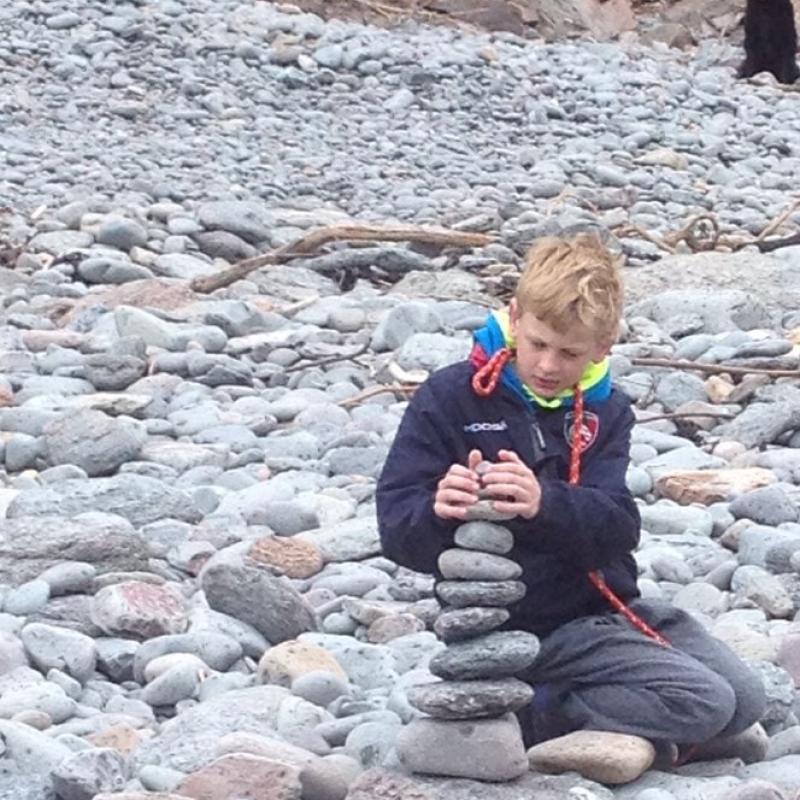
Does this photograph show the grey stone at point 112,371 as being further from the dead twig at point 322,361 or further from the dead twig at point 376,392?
the dead twig at point 376,392

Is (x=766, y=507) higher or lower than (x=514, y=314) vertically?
lower

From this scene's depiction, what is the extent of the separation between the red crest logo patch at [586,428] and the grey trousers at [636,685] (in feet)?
1.21

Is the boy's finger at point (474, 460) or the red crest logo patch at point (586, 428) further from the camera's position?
the red crest logo patch at point (586, 428)

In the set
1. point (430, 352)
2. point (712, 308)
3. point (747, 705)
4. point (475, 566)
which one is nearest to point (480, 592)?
point (475, 566)

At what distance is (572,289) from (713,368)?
4.04m

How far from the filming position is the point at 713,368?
760 cm

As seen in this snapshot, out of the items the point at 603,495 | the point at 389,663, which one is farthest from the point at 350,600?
the point at 603,495

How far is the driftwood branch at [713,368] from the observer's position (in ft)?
24.5

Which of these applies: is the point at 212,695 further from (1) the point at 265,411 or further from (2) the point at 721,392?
(2) the point at 721,392

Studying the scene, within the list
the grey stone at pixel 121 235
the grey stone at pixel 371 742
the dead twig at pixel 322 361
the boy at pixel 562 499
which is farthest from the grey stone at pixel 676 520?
the grey stone at pixel 121 235

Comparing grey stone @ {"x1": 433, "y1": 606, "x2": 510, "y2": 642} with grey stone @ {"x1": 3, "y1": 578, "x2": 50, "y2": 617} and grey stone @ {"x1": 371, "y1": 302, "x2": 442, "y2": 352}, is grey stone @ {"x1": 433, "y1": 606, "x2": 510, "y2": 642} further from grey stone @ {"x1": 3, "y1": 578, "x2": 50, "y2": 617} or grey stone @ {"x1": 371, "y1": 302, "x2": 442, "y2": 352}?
grey stone @ {"x1": 371, "y1": 302, "x2": 442, "y2": 352}

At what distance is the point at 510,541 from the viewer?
12.1 ft

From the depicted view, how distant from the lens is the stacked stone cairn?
12.0ft

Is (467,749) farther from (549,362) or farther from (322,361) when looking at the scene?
(322,361)
